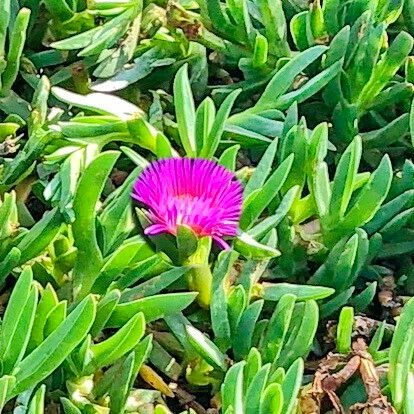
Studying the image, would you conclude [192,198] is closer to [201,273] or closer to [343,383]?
[201,273]

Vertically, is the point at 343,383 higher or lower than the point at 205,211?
lower

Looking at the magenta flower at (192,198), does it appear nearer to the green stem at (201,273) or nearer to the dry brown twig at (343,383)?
the green stem at (201,273)

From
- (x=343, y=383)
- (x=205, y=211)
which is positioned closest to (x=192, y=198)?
(x=205, y=211)

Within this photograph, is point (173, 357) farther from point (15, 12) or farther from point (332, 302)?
point (15, 12)

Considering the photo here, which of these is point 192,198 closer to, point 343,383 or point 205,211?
point 205,211

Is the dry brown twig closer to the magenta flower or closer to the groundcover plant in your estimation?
the groundcover plant

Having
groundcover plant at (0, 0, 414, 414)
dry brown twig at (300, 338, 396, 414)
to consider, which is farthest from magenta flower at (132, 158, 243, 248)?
dry brown twig at (300, 338, 396, 414)

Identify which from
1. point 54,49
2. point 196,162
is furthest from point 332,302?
point 54,49

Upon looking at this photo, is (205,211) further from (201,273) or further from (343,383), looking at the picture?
(343,383)

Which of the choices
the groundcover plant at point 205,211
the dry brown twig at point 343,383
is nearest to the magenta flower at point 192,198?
the groundcover plant at point 205,211
